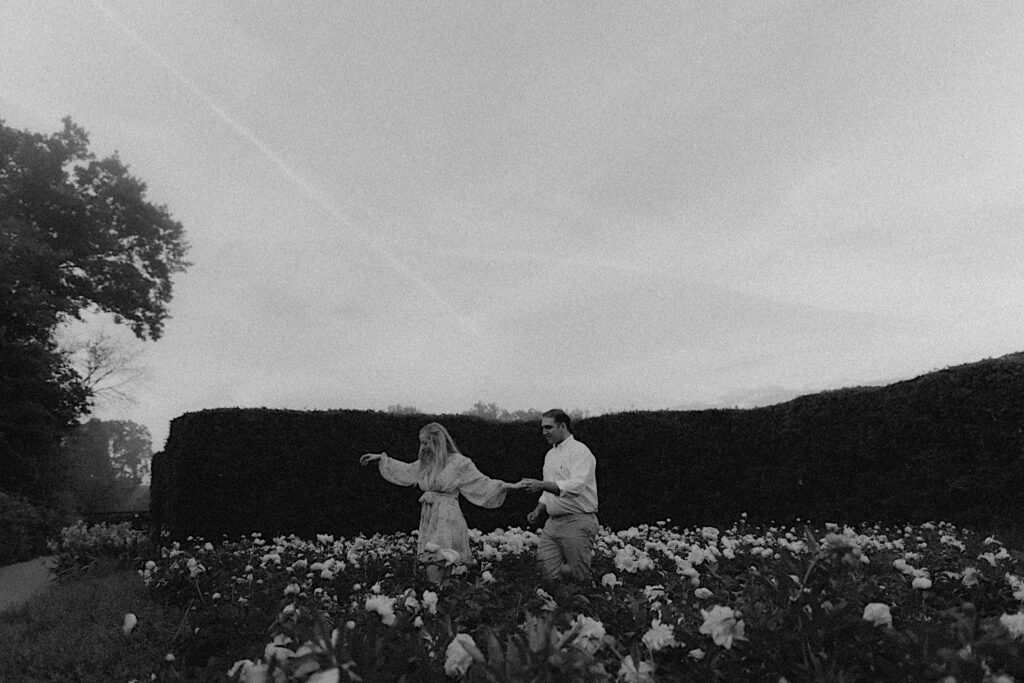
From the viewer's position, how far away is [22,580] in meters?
12.5

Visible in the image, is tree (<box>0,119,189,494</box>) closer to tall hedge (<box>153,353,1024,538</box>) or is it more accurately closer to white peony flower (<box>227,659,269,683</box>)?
tall hedge (<box>153,353,1024,538</box>)

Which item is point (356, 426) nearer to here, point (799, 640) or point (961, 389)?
point (961, 389)

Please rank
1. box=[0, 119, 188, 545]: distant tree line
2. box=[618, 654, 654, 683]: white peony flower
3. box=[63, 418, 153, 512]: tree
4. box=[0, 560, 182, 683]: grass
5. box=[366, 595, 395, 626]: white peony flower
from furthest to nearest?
box=[63, 418, 153, 512]: tree < box=[0, 119, 188, 545]: distant tree line < box=[0, 560, 182, 683]: grass < box=[366, 595, 395, 626]: white peony flower < box=[618, 654, 654, 683]: white peony flower

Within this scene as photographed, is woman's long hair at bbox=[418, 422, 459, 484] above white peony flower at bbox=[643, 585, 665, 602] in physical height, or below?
above

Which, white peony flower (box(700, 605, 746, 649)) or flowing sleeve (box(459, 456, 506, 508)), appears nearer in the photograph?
white peony flower (box(700, 605, 746, 649))

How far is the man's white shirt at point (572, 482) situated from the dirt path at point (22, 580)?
24.3 feet

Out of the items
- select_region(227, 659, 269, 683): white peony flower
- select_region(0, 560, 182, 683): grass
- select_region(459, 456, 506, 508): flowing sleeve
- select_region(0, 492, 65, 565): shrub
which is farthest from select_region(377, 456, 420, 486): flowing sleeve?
select_region(0, 492, 65, 565): shrub

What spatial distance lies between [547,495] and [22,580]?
11.7 meters

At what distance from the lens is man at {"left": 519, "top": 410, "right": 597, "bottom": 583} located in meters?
5.65

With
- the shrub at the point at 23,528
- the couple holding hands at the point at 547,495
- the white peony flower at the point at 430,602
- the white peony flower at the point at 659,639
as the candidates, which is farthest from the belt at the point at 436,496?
the shrub at the point at 23,528

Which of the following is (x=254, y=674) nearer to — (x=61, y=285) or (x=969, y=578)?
(x=969, y=578)

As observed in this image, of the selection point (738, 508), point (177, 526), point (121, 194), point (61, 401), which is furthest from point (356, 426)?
point (121, 194)

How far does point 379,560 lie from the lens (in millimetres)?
6777

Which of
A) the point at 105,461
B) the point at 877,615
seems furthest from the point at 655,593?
the point at 105,461
